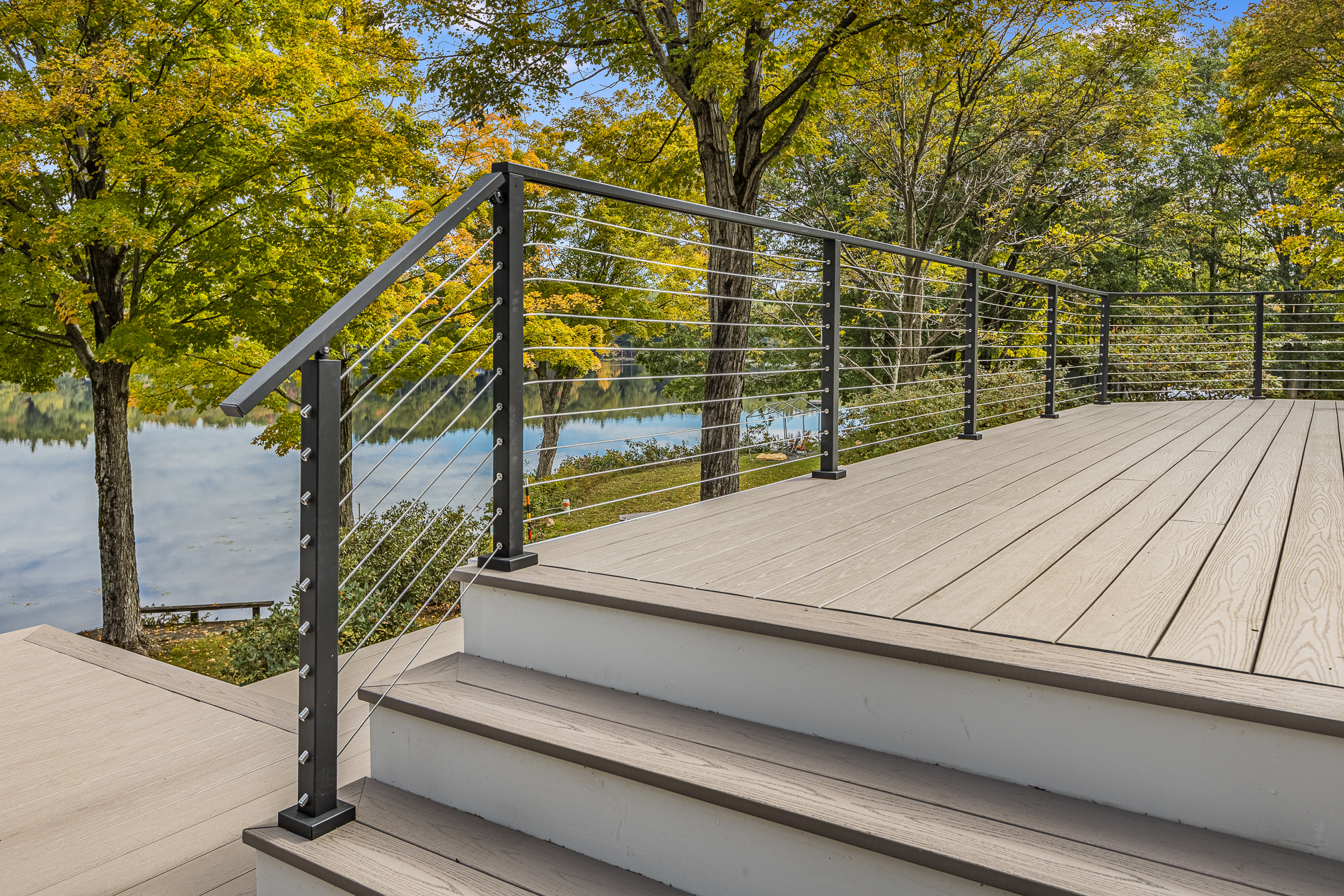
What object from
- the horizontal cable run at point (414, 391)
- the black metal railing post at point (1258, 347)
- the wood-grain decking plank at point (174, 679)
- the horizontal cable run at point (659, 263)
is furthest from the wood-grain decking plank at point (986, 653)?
the black metal railing post at point (1258, 347)

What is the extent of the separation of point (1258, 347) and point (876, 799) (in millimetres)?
8205

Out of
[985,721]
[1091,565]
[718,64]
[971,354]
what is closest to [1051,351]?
[971,354]

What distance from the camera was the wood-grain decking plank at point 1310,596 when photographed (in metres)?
1.39

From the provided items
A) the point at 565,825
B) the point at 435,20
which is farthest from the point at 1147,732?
the point at 435,20

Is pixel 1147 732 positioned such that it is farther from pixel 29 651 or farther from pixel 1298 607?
pixel 29 651

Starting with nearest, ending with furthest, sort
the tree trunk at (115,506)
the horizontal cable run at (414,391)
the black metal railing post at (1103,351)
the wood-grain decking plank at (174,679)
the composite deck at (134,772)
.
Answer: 1. the horizontal cable run at (414,391)
2. the composite deck at (134,772)
3. the wood-grain decking plank at (174,679)
4. the black metal railing post at (1103,351)
5. the tree trunk at (115,506)

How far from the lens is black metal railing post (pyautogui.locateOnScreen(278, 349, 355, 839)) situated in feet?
4.63

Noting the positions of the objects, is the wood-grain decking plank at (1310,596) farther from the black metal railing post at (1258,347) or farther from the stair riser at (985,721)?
the black metal railing post at (1258,347)

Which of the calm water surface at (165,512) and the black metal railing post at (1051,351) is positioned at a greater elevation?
the black metal railing post at (1051,351)

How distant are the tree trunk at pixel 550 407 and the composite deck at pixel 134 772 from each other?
12.8 meters

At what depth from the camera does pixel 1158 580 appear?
1929 millimetres

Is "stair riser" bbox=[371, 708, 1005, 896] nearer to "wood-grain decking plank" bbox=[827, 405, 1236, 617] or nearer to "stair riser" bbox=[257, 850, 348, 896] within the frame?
"stair riser" bbox=[257, 850, 348, 896]

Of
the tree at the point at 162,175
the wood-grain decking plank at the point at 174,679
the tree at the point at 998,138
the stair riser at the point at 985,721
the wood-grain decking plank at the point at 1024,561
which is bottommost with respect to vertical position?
the wood-grain decking plank at the point at 174,679

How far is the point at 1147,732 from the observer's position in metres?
1.28
